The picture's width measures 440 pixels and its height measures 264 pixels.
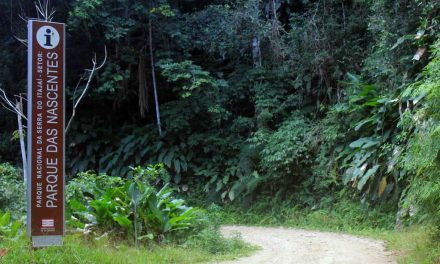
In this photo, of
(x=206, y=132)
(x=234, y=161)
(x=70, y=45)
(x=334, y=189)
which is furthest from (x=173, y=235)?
(x=70, y=45)

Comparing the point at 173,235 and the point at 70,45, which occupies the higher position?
the point at 70,45

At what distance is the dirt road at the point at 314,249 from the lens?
6.67 m

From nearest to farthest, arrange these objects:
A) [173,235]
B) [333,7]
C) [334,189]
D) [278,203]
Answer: [173,235] < [334,189] < [278,203] < [333,7]

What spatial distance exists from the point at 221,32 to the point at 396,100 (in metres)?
6.08

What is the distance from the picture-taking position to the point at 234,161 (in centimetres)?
1452

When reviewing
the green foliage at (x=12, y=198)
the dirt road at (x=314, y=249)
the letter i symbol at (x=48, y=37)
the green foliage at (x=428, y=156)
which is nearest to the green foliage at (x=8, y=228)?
the green foliage at (x=12, y=198)

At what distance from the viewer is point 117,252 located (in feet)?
21.9

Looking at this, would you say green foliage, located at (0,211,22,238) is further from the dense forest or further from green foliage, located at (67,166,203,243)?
the dense forest

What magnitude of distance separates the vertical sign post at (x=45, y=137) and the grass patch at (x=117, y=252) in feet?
0.79

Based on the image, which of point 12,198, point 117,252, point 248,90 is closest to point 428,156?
point 117,252

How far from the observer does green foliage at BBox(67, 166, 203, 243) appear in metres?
7.55

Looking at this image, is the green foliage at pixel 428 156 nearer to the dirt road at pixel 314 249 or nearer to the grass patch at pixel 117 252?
the dirt road at pixel 314 249

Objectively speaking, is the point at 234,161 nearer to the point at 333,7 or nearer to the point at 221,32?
the point at 221,32

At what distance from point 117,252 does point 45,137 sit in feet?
5.95
